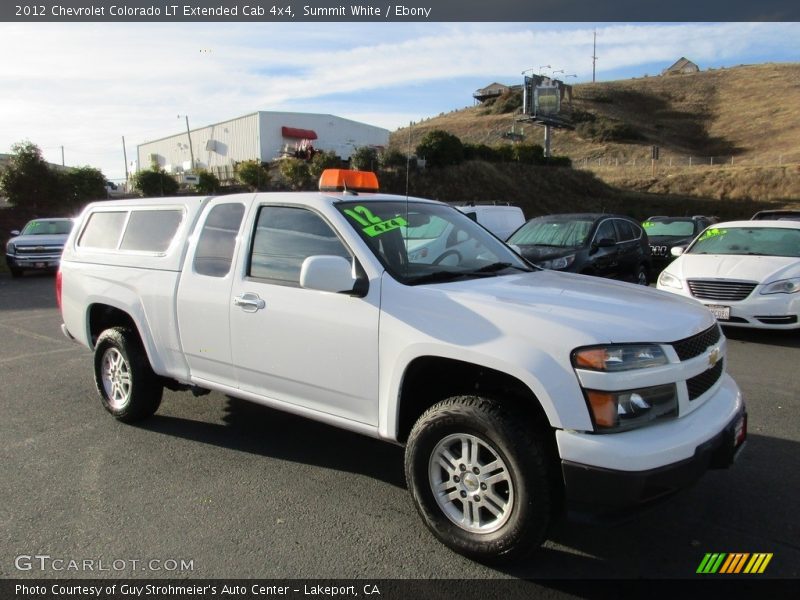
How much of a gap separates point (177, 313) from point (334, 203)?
1.48m

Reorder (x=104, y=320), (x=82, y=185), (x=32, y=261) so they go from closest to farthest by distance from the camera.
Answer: (x=104, y=320), (x=32, y=261), (x=82, y=185)

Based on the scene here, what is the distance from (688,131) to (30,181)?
265 feet


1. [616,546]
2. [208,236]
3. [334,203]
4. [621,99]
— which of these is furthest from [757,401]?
[621,99]

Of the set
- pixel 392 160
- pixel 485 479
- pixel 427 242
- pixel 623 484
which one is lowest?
pixel 485 479

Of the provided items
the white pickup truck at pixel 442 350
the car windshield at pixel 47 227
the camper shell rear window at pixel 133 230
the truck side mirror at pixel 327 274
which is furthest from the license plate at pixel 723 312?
the car windshield at pixel 47 227

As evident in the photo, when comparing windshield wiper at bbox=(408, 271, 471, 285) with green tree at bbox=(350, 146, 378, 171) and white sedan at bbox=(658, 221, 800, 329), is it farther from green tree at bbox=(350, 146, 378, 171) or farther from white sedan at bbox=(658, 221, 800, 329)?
green tree at bbox=(350, 146, 378, 171)

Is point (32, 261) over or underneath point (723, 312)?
over

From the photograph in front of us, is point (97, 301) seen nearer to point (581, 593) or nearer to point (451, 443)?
point (451, 443)

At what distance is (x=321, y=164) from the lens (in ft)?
94.4

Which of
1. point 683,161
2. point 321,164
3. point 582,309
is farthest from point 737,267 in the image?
point 683,161

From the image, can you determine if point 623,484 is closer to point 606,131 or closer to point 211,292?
point 211,292

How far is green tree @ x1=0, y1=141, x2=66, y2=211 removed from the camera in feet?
88.4

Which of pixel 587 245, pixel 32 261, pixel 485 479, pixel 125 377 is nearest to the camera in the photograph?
pixel 485 479

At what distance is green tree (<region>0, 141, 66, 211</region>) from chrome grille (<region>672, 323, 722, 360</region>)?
30.9 m
